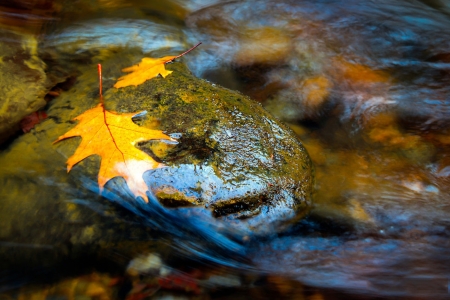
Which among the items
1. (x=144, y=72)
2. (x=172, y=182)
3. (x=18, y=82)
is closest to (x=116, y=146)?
(x=172, y=182)

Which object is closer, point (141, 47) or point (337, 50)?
point (141, 47)

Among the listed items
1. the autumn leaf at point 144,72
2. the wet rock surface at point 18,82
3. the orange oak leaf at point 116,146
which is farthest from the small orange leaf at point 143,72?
the wet rock surface at point 18,82

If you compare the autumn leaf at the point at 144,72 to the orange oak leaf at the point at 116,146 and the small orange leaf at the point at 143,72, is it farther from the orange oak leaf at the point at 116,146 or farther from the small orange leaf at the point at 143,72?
the orange oak leaf at the point at 116,146

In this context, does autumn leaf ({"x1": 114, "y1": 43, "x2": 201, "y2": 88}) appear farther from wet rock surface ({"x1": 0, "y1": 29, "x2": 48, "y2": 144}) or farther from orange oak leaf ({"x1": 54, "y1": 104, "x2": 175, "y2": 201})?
wet rock surface ({"x1": 0, "y1": 29, "x2": 48, "y2": 144})

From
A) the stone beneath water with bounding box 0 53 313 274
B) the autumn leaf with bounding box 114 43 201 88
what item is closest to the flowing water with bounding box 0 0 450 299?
the stone beneath water with bounding box 0 53 313 274

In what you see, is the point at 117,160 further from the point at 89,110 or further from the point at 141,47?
the point at 141,47

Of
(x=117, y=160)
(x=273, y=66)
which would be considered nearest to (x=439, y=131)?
(x=273, y=66)
